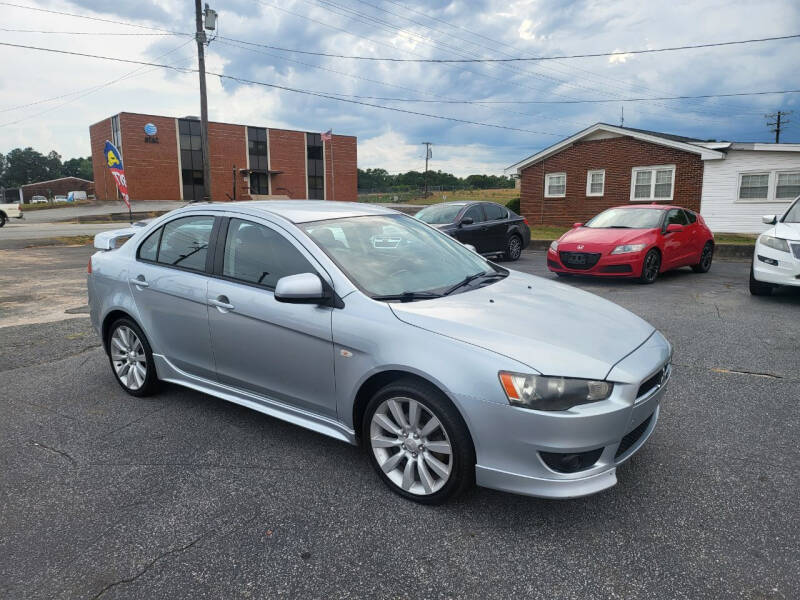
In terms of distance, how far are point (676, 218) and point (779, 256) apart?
10.2ft

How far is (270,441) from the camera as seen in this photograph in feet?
11.8

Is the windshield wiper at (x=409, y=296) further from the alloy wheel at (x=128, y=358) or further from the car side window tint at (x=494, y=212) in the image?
the car side window tint at (x=494, y=212)

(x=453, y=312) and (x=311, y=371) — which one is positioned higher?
(x=453, y=312)

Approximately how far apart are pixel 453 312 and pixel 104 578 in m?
1.96

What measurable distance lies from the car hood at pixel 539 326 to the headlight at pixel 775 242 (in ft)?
19.4

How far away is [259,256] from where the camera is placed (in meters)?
3.55

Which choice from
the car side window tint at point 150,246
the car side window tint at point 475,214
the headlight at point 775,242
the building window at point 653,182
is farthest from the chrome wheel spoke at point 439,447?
the building window at point 653,182

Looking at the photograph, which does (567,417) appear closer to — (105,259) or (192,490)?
(192,490)

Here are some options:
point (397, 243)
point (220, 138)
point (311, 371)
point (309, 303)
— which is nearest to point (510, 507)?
point (311, 371)

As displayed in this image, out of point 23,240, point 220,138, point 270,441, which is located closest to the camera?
point 270,441

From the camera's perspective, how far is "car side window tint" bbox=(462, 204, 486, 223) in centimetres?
1317

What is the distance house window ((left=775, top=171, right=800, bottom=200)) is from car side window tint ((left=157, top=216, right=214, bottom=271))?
22.1m

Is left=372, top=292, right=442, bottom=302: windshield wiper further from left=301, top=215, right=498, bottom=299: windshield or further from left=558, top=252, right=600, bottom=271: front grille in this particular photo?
left=558, top=252, right=600, bottom=271: front grille

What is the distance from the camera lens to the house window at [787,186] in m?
19.8
